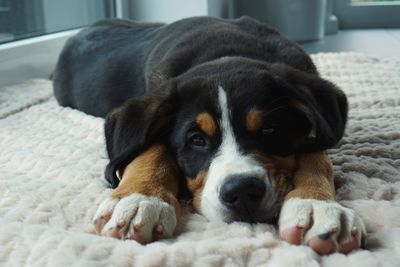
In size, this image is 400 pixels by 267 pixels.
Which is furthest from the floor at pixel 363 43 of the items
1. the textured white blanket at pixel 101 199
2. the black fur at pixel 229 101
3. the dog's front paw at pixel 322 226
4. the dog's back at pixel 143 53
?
the dog's front paw at pixel 322 226

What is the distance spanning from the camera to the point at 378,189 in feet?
6.17

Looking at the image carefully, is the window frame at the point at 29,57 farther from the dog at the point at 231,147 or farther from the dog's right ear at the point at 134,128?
the dog's right ear at the point at 134,128

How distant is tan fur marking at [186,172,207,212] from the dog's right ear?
0.20 meters

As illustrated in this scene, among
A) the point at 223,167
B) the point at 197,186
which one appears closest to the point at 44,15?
the point at 197,186

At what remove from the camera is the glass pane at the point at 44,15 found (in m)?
3.89

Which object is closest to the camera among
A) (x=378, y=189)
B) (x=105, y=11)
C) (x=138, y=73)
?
(x=378, y=189)

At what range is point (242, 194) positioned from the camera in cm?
164

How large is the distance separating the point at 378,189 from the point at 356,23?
18.0ft

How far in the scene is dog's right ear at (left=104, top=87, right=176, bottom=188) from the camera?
6.33 feet

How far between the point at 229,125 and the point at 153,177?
0.89ft

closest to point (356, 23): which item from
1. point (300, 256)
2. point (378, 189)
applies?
point (378, 189)

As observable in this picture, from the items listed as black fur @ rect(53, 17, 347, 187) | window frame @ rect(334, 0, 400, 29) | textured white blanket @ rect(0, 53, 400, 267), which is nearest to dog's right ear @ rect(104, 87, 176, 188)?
black fur @ rect(53, 17, 347, 187)

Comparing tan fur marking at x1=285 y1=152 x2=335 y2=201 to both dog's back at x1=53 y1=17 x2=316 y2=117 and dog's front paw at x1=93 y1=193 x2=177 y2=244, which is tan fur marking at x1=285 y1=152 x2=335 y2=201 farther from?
dog's back at x1=53 y1=17 x2=316 y2=117

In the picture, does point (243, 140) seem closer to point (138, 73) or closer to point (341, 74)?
point (138, 73)
